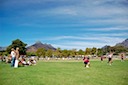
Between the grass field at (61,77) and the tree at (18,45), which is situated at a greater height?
the tree at (18,45)

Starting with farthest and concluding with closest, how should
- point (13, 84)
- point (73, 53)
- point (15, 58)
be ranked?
point (73, 53), point (15, 58), point (13, 84)

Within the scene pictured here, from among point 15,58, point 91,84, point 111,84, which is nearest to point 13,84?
point 91,84

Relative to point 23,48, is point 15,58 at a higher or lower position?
lower

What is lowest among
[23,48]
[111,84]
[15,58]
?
[111,84]

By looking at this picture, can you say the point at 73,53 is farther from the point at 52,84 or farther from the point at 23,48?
the point at 52,84

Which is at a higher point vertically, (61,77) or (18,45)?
(18,45)

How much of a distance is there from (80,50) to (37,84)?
14692 centimetres

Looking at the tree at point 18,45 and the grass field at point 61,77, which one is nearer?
the grass field at point 61,77

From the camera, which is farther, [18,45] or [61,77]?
[18,45]

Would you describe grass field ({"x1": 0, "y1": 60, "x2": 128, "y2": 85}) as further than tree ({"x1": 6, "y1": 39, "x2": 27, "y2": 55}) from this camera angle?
No

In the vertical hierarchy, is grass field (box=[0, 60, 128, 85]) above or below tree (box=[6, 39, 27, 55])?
below

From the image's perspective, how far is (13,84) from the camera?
1139cm

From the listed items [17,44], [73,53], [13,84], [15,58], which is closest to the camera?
[13,84]

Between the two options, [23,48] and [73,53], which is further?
[73,53]
